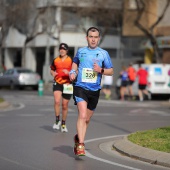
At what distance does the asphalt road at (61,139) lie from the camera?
34.3ft

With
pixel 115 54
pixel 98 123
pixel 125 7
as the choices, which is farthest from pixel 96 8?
pixel 98 123

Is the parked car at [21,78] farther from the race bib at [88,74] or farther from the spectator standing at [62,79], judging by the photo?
the race bib at [88,74]

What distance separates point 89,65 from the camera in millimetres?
11031

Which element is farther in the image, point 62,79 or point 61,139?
point 62,79

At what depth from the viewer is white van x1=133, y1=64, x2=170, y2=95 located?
105 ft

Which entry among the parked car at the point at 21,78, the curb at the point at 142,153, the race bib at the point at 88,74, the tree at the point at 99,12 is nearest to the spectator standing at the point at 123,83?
the parked car at the point at 21,78

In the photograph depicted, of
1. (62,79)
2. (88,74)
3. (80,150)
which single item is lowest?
(80,150)

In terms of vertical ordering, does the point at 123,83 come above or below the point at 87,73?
below

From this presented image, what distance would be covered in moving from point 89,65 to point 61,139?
11.0 ft

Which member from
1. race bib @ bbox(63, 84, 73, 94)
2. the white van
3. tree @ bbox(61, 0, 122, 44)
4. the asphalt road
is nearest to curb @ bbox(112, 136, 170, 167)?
the asphalt road

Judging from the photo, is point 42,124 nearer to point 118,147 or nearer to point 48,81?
point 118,147

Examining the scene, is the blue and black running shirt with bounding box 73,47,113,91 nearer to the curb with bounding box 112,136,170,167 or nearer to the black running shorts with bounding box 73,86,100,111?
the black running shorts with bounding box 73,86,100,111

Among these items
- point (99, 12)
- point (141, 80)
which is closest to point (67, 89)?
point (141, 80)

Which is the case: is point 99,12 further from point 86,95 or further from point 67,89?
point 86,95
